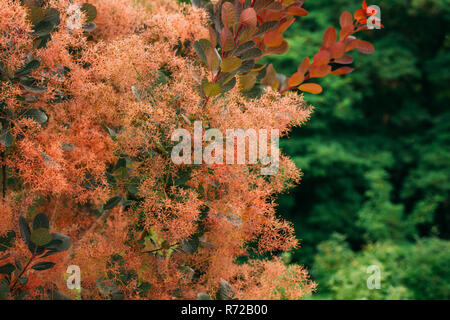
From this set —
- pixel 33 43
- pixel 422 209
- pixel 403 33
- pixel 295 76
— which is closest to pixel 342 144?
pixel 422 209

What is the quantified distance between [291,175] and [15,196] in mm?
867

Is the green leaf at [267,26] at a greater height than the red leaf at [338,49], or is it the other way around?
the green leaf at [267,26]

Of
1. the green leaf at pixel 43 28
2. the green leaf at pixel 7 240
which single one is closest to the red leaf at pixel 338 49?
the green leaf at pixel 43 28

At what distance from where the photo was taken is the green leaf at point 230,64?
980 mm

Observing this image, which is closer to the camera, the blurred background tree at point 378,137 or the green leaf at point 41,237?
the green leaf at point 41,237

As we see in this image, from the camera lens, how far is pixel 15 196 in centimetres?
123

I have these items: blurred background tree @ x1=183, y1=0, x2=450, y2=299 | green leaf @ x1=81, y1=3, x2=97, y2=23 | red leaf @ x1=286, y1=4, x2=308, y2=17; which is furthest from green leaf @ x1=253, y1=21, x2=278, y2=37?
blurred background tree @ x1=183, y1=0, x2=450, y2=299

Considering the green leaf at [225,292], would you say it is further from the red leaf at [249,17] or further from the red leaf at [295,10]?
the red leaf at [295,10]

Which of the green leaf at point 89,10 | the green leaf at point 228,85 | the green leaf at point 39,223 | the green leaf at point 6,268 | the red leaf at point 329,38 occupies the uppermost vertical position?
the green leaf at point 89,10

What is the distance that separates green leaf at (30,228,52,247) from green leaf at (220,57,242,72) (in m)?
0.58

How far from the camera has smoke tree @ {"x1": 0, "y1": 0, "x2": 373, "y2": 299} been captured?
1.00 meters

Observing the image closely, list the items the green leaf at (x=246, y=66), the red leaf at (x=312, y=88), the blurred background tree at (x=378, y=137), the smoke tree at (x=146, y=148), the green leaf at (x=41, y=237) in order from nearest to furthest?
the green leaf at (x=41, y=237), the smoke tree at (x=146, y=148), the green leaf at (x=246, y=66), the red leaf at (x=312, y=88), the blurred background tree at (x=378, y=137)

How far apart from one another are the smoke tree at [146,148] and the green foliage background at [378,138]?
4.55 meters

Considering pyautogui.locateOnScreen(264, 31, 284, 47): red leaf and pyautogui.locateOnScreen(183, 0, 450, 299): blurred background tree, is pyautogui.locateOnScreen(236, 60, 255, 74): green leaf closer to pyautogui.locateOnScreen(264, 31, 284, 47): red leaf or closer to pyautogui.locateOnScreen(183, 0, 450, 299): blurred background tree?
pyautogui.locateOnScreen(264, 31, 284, 47): red leaf
